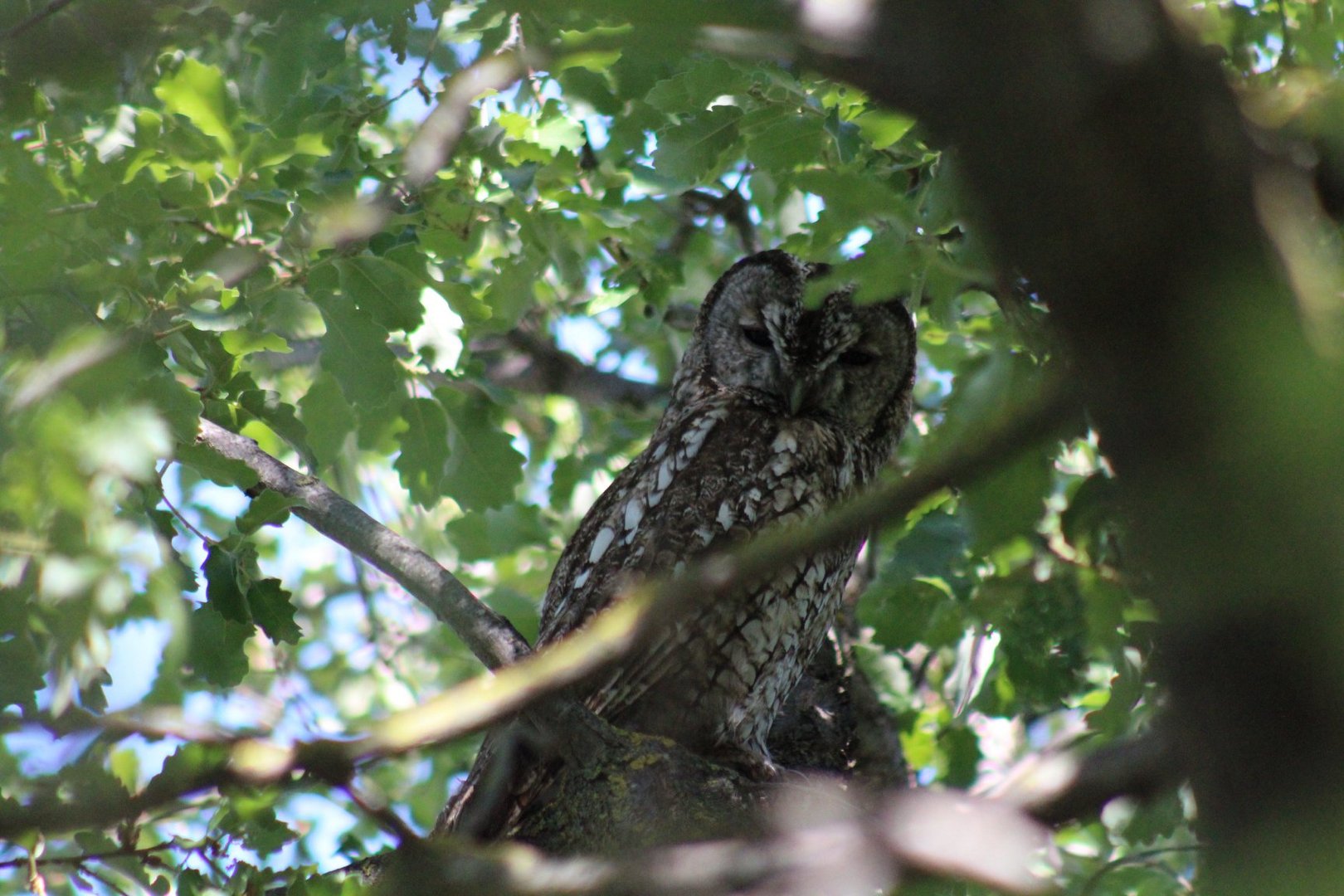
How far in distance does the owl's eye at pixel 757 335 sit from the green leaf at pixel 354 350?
172cm

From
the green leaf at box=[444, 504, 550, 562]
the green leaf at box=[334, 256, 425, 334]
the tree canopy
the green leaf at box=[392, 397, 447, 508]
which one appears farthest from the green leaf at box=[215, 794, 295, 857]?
the green leaf at box=[444, 504, 550, 562]

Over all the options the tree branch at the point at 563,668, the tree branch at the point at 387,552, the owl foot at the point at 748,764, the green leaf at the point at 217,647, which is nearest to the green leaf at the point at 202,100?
the tree branch at the point at 387,552

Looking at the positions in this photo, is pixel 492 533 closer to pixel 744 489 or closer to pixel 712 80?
pixel 744 489

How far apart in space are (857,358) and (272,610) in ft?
8.60

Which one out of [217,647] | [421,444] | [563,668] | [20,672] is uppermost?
[563,668]

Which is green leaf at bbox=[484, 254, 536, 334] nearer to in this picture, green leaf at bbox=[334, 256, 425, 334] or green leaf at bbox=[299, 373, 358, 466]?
green leaf at bbox=[299, 373, 358, 466]

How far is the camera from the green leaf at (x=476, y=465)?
3920mm

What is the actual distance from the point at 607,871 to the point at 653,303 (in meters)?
3.73

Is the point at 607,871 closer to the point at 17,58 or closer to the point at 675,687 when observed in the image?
the point at 675,687

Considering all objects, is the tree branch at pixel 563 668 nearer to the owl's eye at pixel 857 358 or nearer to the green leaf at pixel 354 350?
the green leaf at pixel 354 350

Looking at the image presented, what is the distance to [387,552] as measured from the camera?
2.65m

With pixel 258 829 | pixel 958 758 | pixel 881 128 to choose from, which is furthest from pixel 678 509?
pixel 258 829

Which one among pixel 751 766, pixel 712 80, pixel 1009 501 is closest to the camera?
pixel 1009 501

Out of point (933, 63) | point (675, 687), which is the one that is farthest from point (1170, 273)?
point (675, 687)
